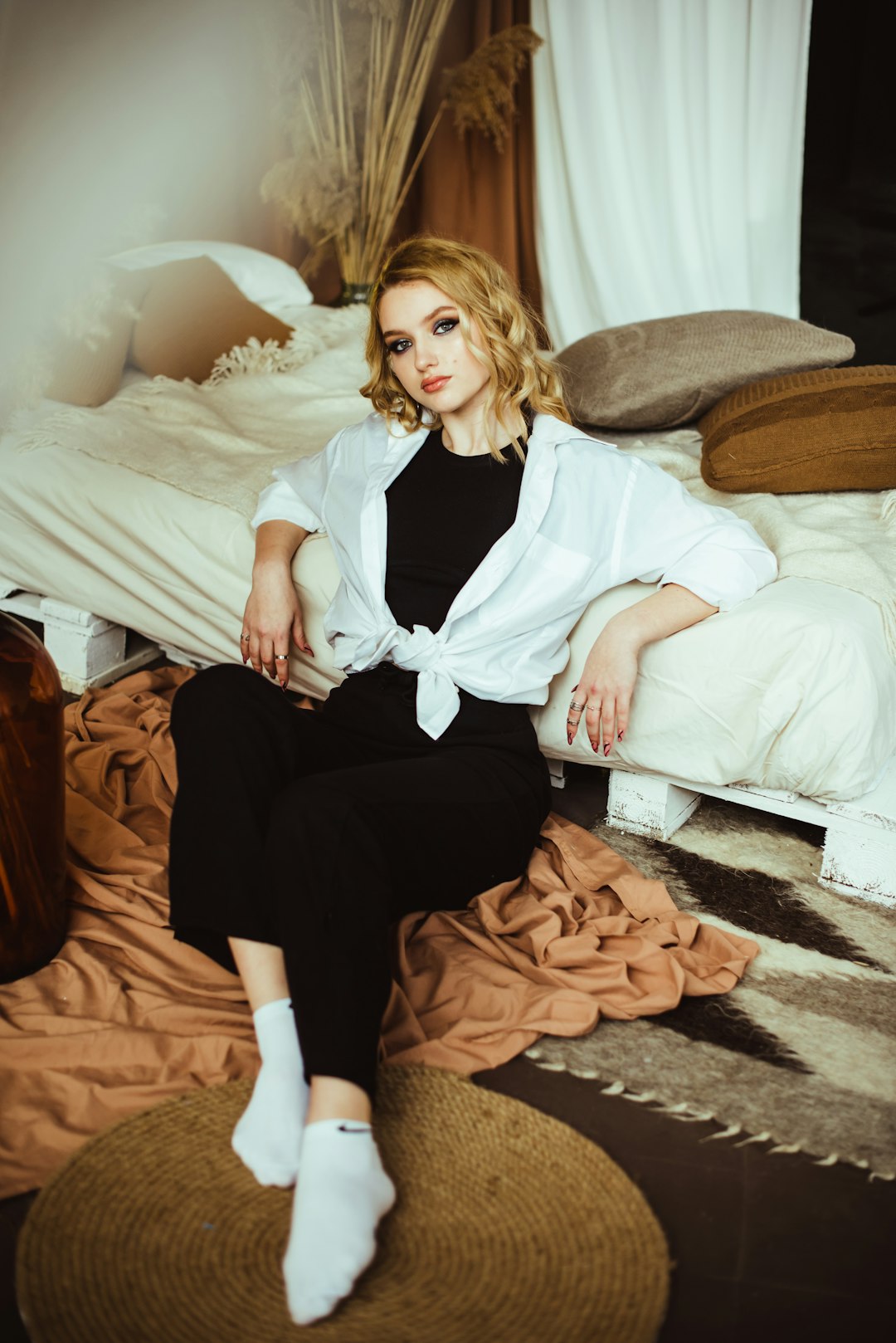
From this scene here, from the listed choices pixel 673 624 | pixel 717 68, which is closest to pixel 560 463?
pixel 673 624

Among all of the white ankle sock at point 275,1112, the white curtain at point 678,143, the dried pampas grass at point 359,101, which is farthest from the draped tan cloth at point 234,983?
the white curtain at point 678,143

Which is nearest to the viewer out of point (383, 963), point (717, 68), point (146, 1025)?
point (383, 963)

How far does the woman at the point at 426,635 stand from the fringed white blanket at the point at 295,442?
0.17 metres

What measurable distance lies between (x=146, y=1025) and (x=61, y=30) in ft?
7.27

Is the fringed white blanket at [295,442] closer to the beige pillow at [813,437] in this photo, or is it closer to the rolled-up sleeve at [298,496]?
the beige pillow at [813,437]

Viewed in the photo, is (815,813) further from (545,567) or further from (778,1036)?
(545,567)

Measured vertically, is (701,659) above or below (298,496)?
below

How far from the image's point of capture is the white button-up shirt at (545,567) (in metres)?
1.51

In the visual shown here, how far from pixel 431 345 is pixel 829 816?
2.84 ft

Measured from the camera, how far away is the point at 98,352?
2484mm

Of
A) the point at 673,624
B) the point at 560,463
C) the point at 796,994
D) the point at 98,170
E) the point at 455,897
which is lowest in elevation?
the point at 796,994

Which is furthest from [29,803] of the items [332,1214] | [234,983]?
[332,1214]

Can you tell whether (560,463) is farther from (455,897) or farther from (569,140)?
(569,140)

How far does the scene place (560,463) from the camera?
1.55 metres
